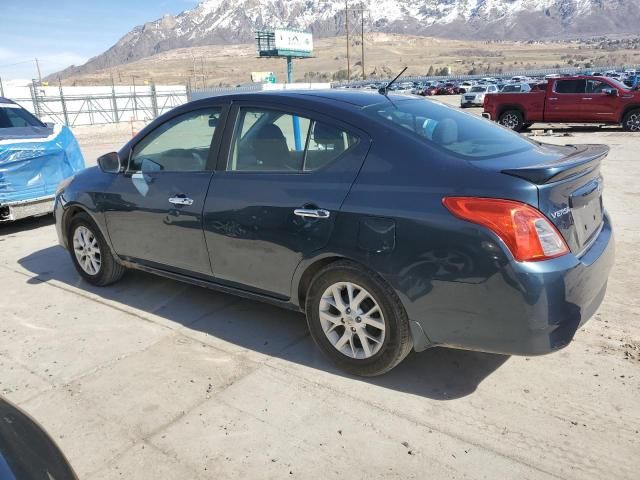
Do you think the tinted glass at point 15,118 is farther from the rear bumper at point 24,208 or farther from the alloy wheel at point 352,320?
the alloy wheel at point 352,320

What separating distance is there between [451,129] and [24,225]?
6.58 metres

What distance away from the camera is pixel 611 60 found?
125688mm

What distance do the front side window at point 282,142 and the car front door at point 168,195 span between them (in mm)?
212

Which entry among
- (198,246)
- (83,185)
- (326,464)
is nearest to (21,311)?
(83,185)

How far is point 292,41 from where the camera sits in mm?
61719

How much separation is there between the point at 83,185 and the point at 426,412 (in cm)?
346

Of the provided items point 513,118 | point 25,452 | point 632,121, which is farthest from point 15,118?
point 632,121

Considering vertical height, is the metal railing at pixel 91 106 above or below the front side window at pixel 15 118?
below

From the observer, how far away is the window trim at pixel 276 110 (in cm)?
328

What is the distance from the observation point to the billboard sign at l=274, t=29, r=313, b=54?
59.2 metres

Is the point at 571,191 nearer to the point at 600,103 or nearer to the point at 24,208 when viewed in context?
the point at 24,208

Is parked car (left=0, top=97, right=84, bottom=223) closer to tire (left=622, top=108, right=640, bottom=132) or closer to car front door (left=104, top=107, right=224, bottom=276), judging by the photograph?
car front door (left=104, top=107, right=224, bottom=276)

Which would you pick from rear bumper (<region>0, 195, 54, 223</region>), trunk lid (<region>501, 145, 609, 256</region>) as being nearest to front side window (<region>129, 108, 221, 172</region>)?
trunk lid (<region>501, 145, 609, 256</region>)

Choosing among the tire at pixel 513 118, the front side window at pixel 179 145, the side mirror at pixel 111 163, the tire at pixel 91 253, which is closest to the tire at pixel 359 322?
the front side window at pixel 179 145
